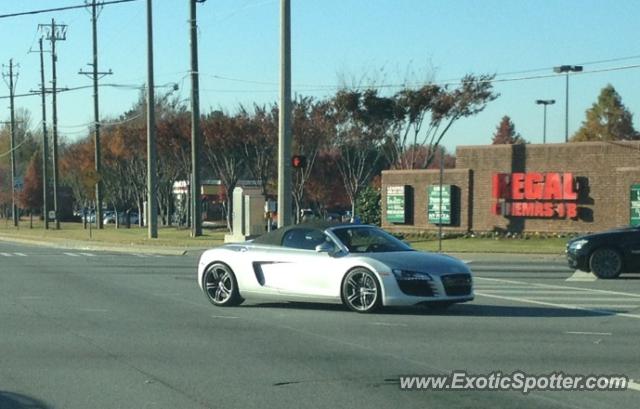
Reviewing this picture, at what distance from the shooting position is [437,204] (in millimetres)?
40812

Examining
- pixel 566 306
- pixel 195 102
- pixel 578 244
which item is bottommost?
pixel 566 306

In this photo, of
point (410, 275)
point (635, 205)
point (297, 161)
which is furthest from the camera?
point (635, 205)

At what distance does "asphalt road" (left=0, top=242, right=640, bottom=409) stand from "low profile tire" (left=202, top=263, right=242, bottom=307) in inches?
8.7

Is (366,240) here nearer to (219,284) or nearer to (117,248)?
(219,284)

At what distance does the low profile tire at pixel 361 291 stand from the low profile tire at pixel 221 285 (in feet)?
7.16

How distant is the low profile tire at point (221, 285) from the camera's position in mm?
16250

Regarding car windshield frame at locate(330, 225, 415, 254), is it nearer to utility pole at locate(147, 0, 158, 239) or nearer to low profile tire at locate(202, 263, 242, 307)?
low profile tire at locate(202, 263, 242, 307)

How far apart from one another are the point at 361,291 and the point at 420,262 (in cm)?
102

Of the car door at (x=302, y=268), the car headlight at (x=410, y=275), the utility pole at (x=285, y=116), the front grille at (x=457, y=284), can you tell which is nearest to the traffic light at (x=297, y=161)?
the utility pole at (x=285, y=116)

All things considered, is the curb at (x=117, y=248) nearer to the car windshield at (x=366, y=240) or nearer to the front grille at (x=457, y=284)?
the car windshield at (x=366, y=240)

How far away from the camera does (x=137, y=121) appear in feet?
231

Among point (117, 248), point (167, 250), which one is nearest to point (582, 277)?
point (167, 250)

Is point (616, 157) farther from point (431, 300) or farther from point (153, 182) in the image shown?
point (431, 300)

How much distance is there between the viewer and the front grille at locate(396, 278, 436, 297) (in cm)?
1428
